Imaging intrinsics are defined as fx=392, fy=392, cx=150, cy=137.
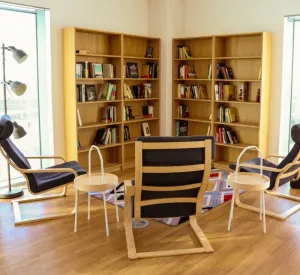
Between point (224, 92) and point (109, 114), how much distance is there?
1857 mm

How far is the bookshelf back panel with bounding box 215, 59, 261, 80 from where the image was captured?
604 centimetres

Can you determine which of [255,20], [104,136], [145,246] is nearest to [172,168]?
[145,246]

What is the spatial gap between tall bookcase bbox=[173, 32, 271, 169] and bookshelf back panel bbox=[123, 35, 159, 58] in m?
0.33

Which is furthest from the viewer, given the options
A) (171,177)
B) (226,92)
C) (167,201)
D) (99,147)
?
(226,92)

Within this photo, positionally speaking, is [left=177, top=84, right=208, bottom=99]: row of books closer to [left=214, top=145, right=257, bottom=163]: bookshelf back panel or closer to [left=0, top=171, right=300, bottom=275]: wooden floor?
[left=214, top=145, right=257, bottom=163]: bookshelf back panel

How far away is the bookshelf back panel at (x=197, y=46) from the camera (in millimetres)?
6551

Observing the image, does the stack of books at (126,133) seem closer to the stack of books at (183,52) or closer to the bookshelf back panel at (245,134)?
the bookshelf back panel at (245,134)

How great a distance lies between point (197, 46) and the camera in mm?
6738

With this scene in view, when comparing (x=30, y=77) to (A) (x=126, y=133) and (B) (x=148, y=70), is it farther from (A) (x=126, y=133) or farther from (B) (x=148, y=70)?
(B) (x=148, y=70)

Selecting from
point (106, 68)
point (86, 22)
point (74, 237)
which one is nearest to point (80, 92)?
point (106, 68)

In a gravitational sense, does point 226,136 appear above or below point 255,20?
below

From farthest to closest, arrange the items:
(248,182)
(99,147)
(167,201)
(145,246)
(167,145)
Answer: (99,147) < (248,182) < (145,246) < (167,201) < (167,145)

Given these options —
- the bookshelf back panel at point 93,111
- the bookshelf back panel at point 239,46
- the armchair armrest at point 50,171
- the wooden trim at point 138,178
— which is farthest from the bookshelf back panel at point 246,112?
the wooden trim at point 138,178

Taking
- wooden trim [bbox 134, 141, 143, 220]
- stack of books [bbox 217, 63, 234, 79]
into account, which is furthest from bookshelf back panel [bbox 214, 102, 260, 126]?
wooden trim [bbox 134, 141, 143, 220]
